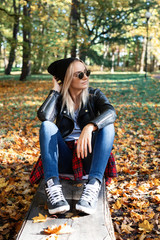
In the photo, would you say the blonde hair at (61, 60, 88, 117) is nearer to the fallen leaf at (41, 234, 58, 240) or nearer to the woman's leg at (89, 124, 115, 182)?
the woman's leg at (89, 124, 115, 182)

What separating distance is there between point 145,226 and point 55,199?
1107 mm

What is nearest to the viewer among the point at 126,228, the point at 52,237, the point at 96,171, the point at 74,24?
the point at 52,237

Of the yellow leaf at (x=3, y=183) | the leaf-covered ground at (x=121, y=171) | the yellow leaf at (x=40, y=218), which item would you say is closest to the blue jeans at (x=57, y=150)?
the yellow leaf at (x=40, y=218)

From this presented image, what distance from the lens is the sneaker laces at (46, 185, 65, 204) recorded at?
6.88ft

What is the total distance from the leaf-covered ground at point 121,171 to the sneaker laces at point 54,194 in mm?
707

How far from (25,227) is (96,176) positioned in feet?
2.59

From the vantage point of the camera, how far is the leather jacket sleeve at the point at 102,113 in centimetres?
247

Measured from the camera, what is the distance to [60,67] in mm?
2980

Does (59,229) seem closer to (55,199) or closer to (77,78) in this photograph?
(55,199)

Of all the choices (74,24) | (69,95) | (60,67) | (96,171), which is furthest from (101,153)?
(74,24)

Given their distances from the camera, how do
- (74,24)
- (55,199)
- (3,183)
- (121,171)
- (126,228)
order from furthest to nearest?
(74,24), (121,171), (3,183), (126,228), (55,199)

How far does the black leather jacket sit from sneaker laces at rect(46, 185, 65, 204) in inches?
30.6

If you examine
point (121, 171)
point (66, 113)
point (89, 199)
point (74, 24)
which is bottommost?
point (121, 171)

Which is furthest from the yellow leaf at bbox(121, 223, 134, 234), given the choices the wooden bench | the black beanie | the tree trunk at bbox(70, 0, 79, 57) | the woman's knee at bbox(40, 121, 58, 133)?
the tree trunk at bbox(70, 0, 79, 57)
